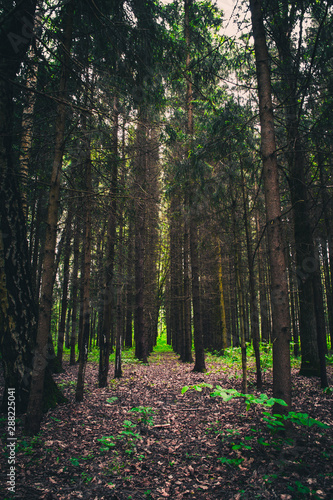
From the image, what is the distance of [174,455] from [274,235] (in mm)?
3836

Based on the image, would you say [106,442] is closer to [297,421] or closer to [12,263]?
[297,421]

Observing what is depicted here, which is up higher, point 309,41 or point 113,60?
point 309,41

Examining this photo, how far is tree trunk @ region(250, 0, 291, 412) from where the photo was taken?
400cm

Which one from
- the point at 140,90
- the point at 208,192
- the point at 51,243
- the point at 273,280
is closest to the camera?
the point at 273,280

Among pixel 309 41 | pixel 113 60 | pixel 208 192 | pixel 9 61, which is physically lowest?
pixel 208 192

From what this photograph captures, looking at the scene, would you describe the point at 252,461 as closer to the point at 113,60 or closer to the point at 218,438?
the point at 218,438

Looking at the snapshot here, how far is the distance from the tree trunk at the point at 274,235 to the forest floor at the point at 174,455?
0.74 meters

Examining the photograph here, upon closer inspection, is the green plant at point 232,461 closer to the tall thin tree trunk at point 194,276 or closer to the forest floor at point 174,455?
the forest floor at point 174,455

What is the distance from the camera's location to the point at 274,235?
421 cm

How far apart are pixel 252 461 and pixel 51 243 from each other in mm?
4594

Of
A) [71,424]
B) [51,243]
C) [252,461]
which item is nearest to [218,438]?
[252,461]

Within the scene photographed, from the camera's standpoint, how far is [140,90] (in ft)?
20.9

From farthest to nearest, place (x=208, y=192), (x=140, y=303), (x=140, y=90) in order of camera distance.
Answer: (x=140, y=303)
(x=208, y=192)
(x=140, y=90)

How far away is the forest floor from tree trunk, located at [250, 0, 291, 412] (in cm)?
74
